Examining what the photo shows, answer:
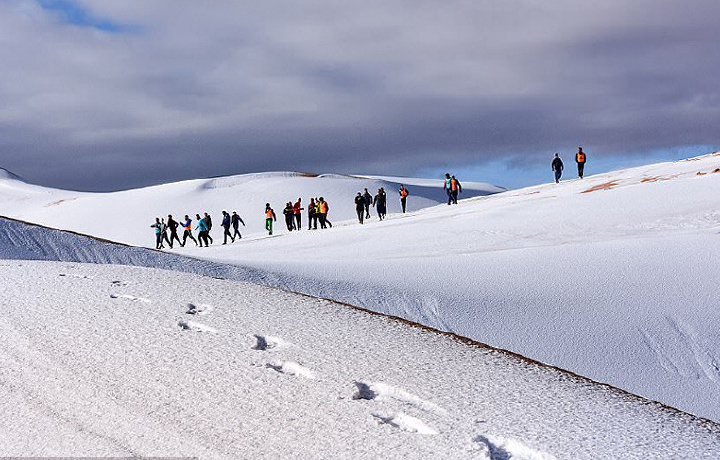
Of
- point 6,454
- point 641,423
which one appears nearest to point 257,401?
point 6,454

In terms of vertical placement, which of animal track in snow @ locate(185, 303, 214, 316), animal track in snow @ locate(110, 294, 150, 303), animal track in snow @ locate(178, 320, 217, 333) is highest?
animal track in snow @ locate(110, 294, 150, 303)

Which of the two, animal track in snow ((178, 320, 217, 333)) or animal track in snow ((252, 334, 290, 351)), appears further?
animal track in snow ((178, 320, 217, 333))

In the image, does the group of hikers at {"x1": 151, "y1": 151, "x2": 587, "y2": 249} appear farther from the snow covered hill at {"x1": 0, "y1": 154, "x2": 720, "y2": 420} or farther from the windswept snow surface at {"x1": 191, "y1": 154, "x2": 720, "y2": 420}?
the windswept snow surface at {"x1": 191, "y1": 154, "x2": 720, "y2": 420}

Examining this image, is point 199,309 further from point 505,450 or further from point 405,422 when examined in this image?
point 505,450

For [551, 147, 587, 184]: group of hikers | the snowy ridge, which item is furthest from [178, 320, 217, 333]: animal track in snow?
[551, 147, 587, 184]: group of hikers

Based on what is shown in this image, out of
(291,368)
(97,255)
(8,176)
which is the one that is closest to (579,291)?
(291,368)

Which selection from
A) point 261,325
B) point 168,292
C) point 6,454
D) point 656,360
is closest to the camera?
point 6,454

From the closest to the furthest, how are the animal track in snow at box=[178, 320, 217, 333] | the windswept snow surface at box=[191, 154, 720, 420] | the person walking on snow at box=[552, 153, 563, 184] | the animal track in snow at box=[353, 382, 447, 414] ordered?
the animal track in snow at box=[353, 382, 447, 414], the animal track in snow at box=[178, 320, 217, 333], the windswept snow surface at box=[191, 154, 720, 420], the person walking on snow at box=[552, 153, 563, 184]

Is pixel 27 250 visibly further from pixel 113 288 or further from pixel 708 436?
pixel 708 436

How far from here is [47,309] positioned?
5.89 metres

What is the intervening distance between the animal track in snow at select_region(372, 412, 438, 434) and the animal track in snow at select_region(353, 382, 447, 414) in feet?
0.64

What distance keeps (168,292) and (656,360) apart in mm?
5273

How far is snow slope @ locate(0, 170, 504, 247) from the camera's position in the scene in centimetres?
4731

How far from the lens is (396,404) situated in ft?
14.0
